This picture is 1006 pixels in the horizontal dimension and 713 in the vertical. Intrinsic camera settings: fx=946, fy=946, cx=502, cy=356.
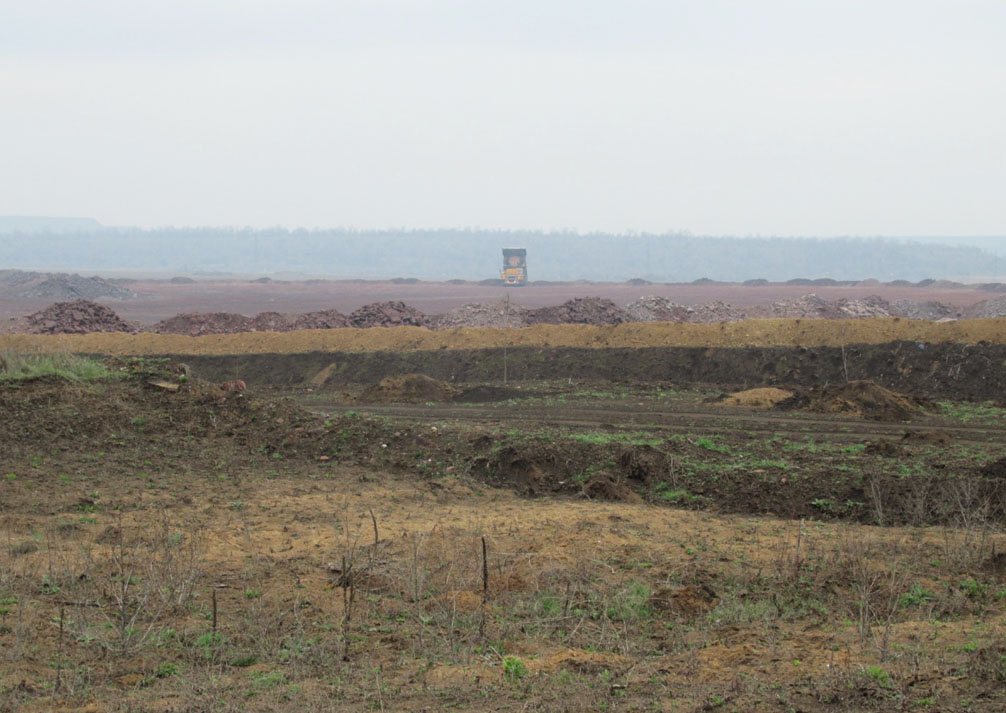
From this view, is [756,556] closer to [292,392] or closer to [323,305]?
[292,392]

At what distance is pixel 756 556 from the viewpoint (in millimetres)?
10547

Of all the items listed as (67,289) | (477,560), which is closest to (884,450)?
(477,560)

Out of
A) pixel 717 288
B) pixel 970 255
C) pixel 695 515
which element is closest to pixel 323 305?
pixel 717 288

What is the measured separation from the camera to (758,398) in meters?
24.1

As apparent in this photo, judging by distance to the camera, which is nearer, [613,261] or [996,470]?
[996,470]

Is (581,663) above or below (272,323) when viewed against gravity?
below

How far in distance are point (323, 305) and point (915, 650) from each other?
69.9 m

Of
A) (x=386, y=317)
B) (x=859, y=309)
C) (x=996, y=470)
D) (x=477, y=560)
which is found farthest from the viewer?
(x=859, y=309)

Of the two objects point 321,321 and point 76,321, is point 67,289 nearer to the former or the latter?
point 76,321

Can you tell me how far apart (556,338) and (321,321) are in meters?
16.6

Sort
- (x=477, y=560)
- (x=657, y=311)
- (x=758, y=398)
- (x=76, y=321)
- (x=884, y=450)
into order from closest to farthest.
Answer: (x=477, y=560)
(x=884, y=450)
(x=758, y=398)
(x=76, y=321)
(x=657, y=311)

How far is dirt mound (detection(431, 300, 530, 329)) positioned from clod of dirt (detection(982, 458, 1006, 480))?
33900 mm

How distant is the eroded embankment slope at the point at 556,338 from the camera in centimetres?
3061

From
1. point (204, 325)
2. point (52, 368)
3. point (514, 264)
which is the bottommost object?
point (204, 325)
